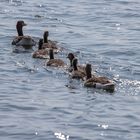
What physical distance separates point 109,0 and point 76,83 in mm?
20894

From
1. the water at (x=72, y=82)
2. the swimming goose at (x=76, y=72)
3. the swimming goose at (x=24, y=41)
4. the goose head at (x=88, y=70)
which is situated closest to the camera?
the water at (x=72, y=82)

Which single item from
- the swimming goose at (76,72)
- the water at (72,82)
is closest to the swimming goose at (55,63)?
the water at (72,82)

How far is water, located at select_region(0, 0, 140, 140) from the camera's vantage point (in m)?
20.0

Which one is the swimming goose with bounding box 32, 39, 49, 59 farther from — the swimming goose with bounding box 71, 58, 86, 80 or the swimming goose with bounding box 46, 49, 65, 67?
the swimming goose with bounding box 71, 58, 86, 80

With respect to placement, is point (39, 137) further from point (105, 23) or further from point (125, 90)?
point (105, 23)

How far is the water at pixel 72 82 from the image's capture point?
20.0 m

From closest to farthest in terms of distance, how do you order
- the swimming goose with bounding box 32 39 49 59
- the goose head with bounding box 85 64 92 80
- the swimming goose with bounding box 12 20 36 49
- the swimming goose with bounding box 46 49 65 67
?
the goose head with bounding box 85 64 92 80
the swimming goose with bounding box 46 49 65 67
the swimming goose with bounding box 32 39 49 59
the swimming goose with bounding box 12 20 36 49

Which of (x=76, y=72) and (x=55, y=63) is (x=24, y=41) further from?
(x=76, y=72)

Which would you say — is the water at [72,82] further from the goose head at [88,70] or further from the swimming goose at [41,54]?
the goose head at [88,70]

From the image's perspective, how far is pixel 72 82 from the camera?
Result: 24.9 meters

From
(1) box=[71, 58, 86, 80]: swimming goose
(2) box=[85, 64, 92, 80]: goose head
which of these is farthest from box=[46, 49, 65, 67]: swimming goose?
(2) box=[85, 64, 92, 80]: goose head

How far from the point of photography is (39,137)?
63.2 feet

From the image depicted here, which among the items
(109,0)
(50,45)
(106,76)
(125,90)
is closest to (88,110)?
(125,90)

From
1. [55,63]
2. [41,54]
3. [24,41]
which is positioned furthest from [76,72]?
[24,41]
